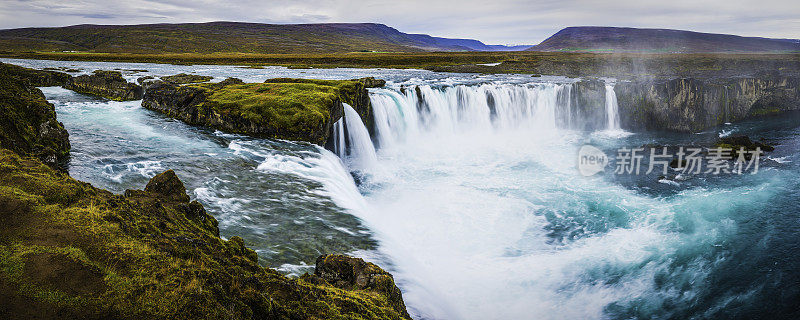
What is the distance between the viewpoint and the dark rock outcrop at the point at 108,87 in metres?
32.9

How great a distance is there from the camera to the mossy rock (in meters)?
4.09

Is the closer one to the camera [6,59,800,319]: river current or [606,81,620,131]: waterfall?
[6,59,800,319]: river current

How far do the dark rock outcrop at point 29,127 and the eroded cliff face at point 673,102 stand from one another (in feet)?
131

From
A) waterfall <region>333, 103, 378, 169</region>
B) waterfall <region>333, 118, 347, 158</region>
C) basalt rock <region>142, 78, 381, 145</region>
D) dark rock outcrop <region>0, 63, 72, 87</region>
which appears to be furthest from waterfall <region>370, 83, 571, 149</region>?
dark rock outcrop <region>0, 63, 72, 87</region>

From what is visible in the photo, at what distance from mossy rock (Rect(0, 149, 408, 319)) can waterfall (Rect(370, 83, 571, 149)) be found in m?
23.0

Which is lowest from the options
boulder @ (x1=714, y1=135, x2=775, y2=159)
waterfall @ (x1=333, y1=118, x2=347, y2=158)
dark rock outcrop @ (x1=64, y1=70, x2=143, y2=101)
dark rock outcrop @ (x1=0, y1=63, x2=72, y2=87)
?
boulder @ (x1=714, y1=135, x2=775, y2=159)

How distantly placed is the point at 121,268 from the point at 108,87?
3657cm

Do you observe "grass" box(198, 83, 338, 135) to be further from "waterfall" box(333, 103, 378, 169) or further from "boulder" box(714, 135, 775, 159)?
"boulder" box(714, 135, 775, 159)

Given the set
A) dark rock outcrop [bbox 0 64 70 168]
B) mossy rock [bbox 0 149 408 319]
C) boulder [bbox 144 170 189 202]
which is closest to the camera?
mossy rock [bbox 0 149 408 319]

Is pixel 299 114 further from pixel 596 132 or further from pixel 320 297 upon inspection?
pixel 596 132

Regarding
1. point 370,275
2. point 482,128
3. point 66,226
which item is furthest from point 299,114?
point 482,128

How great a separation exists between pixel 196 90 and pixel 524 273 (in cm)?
2294

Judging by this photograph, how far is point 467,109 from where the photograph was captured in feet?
124

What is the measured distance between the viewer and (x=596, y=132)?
40062 mm
